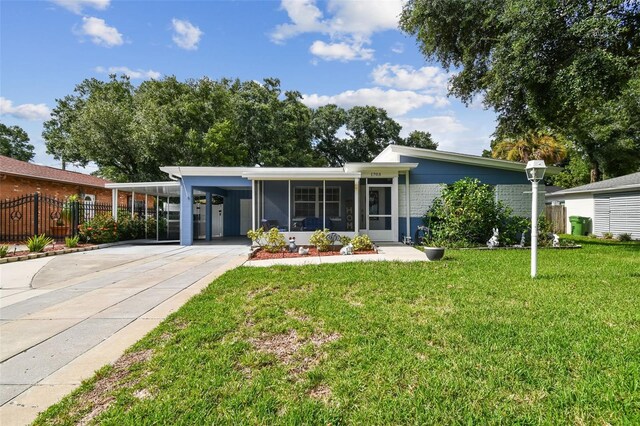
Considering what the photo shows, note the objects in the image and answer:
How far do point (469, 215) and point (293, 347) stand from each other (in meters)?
9.85

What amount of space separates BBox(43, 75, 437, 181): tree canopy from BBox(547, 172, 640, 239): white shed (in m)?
17.1

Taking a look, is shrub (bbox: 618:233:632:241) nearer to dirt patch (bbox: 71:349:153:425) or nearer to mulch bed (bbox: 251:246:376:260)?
mulch bed (bbox: 251:246:376:260)

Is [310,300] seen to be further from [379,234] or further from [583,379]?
[379,234]

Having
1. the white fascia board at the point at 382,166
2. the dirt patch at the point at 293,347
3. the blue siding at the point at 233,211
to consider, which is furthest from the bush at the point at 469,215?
the blue siding at the point at 233,211

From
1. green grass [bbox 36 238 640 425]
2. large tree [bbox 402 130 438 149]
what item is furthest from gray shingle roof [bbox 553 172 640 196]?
large tree [bbox 402 130 438 149]

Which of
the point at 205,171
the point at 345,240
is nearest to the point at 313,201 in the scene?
the point at 345,240

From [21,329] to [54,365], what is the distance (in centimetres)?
161

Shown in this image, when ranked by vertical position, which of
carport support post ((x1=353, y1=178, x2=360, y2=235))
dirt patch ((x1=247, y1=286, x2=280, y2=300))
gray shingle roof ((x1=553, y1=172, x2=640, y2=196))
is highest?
gray shingle roof ((x1=553, y1=172, x2=640, y2=196))

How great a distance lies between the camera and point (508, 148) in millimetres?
25953

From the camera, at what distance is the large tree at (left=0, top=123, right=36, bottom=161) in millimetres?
34188

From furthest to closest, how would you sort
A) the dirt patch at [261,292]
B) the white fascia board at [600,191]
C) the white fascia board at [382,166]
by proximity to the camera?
the white fascia board at [600,191]
the white fascia board at [382,166]
the dirt patch at [261,292]

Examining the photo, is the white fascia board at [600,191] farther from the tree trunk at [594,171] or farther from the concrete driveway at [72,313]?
the concrete driveway at [72,313]

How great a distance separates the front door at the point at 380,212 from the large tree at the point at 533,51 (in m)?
4.97

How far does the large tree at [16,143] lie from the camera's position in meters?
34.2
